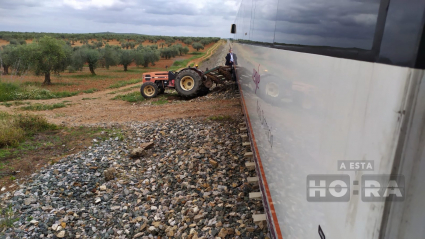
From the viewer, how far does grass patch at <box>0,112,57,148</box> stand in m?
7.64

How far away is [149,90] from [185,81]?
→ 234 centimetres

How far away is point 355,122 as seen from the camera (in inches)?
46.5

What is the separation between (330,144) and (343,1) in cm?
75

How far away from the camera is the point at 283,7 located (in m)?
2.84

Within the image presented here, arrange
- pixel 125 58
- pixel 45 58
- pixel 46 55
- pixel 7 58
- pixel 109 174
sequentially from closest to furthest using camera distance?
pixel 109 174
pixel 45 58
pixel 46 55
pixel 7 58
pixel 125 58

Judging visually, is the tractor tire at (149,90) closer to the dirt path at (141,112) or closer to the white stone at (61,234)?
the dirt path at (141,112)

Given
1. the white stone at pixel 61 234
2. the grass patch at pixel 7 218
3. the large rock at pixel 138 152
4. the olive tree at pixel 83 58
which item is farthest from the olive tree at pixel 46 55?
the white stone at pixel 61 234

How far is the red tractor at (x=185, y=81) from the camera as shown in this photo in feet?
41.0

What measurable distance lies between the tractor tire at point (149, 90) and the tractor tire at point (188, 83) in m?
1.69

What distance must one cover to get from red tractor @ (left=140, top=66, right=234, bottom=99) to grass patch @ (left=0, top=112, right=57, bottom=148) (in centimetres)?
534

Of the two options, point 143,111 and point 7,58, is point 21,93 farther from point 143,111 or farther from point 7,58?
point 7,58

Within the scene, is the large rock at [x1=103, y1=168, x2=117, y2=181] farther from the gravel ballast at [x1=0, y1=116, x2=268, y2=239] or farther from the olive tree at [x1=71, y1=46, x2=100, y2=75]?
the olive tree at [x1=71, y1=46, x2=100, y2=75]

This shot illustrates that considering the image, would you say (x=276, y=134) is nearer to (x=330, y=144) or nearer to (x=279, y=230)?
(x=279, y=230)

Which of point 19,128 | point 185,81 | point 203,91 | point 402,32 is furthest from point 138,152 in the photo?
point 203,91
